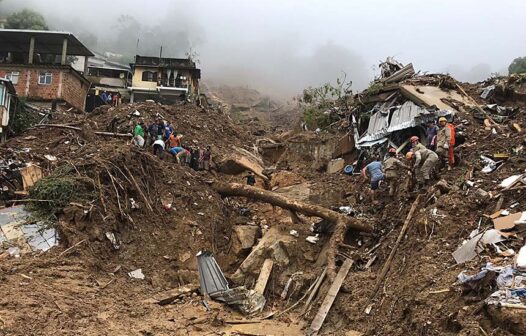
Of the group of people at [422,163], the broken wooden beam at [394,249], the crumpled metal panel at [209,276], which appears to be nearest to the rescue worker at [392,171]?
the group of people at [422,163]

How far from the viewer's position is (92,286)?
8.44 metres

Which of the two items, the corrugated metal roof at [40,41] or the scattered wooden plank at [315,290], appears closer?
the scattered wooden plank at [315,290]

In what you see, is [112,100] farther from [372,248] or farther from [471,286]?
[471,286]

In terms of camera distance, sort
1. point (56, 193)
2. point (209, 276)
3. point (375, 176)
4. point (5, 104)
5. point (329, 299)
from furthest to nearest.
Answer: point (5, 104) < point (375, 176) < point (56, 193) < point (209, 276) < point (329, 299)

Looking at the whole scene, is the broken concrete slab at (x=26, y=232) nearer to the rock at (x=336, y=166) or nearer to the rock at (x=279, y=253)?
the rock at (x=279, y=253)

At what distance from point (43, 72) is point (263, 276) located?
23616 mm

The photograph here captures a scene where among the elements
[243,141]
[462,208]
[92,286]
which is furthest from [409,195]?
[243,141]

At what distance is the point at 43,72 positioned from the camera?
28094 mm

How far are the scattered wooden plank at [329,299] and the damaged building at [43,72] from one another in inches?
935

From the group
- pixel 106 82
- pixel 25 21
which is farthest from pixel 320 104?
pixel 25 21

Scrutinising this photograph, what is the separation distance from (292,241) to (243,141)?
44.7 ft

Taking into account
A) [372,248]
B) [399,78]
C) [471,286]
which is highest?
[399,78]

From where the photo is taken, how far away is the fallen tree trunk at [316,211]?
9.76m

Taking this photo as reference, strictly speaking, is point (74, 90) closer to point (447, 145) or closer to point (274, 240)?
point (274, 240)
